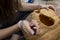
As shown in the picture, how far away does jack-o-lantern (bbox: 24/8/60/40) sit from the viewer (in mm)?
892

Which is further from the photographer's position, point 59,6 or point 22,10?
point 59,6

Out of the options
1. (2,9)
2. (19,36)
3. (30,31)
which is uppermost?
(2,9)

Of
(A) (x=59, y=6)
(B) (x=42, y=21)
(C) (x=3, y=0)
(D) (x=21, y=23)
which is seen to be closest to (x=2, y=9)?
(C) (x=3, y=0)

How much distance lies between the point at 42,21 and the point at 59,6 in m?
0.54

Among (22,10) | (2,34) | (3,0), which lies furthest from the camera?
(22,10)

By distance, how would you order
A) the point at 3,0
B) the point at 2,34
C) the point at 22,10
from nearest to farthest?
the point at 3,0 → the point at 2,34 → the point at 22,10

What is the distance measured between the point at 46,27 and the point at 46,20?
0.27 ft

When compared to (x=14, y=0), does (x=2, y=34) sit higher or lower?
lower

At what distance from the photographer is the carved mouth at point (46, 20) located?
95 centimetres

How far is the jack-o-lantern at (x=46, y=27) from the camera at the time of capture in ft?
2.93

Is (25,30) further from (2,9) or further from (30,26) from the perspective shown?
(2,9)

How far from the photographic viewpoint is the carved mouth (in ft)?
3.10

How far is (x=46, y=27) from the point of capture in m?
0.89

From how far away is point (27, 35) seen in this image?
35.5 inches
